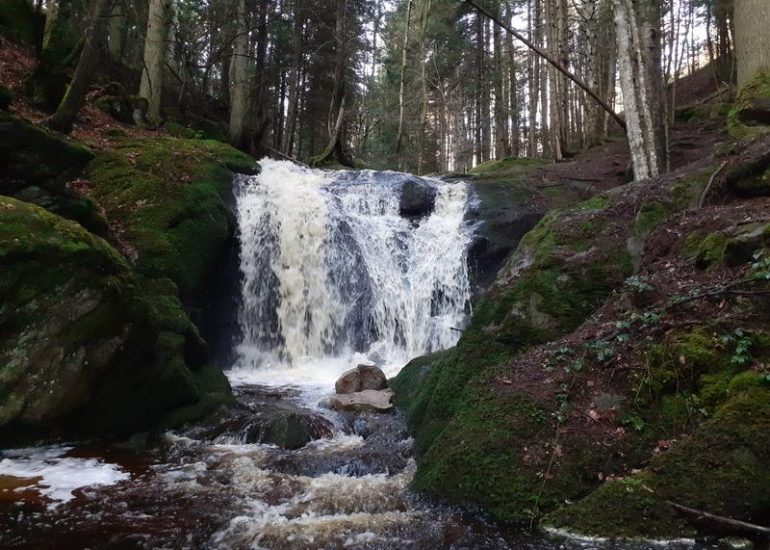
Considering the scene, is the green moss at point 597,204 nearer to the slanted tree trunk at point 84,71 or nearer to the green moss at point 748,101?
the green moss at point 748,101

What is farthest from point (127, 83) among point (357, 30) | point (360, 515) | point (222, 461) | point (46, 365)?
point (360, 515)

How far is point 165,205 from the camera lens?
1012cm

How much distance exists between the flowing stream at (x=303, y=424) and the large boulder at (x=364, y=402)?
0.21m

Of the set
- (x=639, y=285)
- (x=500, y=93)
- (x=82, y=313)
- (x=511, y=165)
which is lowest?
(x=82, y=313)

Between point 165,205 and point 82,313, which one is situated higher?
point 165,205

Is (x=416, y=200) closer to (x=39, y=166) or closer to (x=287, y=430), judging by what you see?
(x=39, y=166)

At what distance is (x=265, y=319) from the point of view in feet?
39.1

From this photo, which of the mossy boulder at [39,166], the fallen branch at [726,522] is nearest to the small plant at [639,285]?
the fallen branch at [726,522]

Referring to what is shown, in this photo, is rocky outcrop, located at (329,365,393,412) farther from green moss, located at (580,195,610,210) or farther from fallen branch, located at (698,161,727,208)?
fallen branch, located at (698,161,727,208)

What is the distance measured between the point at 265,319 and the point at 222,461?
6.58 m

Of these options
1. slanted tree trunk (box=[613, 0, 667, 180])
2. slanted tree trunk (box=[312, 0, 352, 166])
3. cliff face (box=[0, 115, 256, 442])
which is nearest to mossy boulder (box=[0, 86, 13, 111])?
cliff face (box=[0, 115, 256, 442])

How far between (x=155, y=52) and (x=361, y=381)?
1117 cm

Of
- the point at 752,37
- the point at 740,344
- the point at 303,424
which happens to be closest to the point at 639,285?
the point at 740,344

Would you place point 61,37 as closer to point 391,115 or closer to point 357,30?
point 357,30
